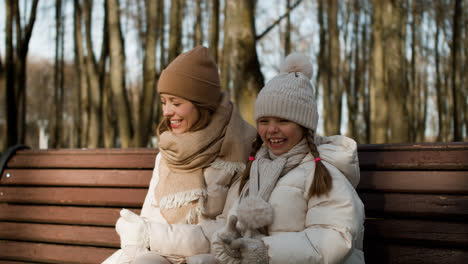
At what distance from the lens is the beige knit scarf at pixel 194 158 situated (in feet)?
9.37

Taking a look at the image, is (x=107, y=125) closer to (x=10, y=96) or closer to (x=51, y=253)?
(x=10, y=96)

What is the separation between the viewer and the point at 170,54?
29.9ft

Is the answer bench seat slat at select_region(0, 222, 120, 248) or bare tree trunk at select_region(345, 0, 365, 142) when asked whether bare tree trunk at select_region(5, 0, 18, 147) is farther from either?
bare tree trunk at select_region(345, 0, 365, 142)

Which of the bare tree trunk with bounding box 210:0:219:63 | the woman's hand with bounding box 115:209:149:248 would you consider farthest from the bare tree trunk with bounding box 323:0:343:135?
the woman's hand with bounding box 115:209:149:248

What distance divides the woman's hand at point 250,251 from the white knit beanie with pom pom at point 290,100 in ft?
2.21

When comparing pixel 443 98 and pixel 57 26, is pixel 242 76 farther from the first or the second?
pixel 443 98

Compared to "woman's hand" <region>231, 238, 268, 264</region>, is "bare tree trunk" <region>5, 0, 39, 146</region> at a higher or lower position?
higher

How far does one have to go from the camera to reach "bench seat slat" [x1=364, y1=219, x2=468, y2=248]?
8.86 ft

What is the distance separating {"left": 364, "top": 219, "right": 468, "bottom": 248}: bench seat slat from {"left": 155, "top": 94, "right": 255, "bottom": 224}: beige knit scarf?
0.87m

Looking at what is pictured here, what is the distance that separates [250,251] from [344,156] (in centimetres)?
70

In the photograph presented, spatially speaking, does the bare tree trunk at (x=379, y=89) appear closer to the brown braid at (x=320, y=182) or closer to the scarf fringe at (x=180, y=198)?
the scarf fringe at (x=180, y=198)

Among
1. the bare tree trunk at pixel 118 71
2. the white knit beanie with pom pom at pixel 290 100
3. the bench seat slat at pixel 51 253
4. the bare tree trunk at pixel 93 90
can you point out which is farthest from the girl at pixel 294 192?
the bare tree trunk at pixel 93 90

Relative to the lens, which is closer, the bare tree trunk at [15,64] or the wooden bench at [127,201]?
the wooden bench at [127,201]

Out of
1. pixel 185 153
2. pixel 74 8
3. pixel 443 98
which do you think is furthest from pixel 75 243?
pixel 443 98
